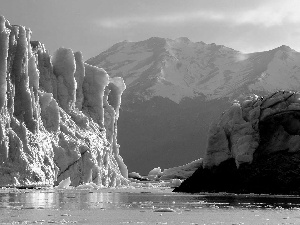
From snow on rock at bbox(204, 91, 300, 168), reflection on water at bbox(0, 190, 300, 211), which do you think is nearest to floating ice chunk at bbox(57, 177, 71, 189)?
snow on rock at bbox(204, 91, 300, 168)

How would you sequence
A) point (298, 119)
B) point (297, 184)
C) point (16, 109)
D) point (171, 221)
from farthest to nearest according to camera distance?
point (16, 109)
point (298, 119)
point (297, 184)
point (171, 221)

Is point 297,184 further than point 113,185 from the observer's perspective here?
No

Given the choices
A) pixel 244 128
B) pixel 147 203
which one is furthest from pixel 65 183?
pixel 147 203

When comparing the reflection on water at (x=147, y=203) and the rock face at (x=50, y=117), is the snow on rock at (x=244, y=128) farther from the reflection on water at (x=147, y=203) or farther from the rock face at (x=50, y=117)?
the rock face at (x=50, y=117)

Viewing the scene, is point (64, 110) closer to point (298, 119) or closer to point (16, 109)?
point (16, 109)

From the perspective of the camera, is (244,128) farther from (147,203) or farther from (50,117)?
(50,117)

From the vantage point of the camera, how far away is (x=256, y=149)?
4575 centimetres

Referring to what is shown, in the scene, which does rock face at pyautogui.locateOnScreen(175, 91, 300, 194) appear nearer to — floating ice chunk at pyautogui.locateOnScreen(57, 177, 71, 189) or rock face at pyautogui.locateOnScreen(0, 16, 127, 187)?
floating ice chunk at pyautogui.locateOnScreen(57, 177, 71, 189)

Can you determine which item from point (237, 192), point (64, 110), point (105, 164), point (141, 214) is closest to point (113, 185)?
point (105, 164)

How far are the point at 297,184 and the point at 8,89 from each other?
3640 cm

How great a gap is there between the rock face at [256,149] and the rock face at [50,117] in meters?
22.5

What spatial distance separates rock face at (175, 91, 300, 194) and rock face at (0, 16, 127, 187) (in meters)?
22.5

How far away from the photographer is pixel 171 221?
2311 centimetres

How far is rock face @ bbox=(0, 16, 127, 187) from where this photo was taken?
64938 millimetres
